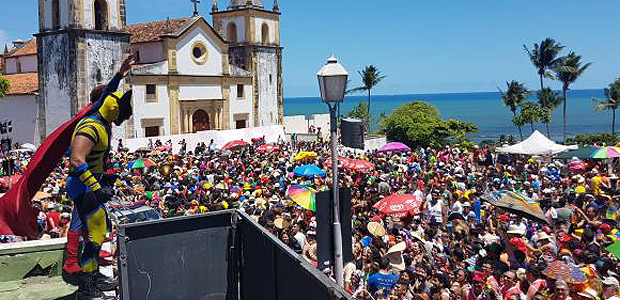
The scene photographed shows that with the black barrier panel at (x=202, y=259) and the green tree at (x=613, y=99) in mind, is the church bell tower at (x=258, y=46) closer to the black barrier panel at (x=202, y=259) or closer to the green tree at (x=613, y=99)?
the green tree at (x=613, y=99)

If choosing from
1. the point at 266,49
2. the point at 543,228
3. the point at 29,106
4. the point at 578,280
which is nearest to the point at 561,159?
the point at 543,228

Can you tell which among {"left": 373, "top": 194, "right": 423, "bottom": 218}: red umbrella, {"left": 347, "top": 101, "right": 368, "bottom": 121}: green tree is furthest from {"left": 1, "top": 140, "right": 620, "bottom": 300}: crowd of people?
{"left": 347, "top": 101, "right": 368, "bottom": 121}: green tree

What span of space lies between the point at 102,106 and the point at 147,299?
98.8 inches

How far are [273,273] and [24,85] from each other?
42.8 meters

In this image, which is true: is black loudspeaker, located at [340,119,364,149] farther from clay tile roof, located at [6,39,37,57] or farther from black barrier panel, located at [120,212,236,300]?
clay tile roof, located at [6,39,37,57]

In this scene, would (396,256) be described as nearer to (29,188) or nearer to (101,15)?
(29,188)

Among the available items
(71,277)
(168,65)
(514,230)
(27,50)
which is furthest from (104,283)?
(27,50)

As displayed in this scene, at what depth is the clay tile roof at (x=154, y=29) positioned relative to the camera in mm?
42431

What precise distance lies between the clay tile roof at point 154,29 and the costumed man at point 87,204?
36.7m

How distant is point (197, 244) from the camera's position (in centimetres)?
479

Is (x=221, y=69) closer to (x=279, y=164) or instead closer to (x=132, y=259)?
(x=279, y=164)

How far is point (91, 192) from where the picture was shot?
599cm

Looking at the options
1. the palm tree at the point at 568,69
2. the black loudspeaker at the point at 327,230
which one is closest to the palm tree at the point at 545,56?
the palm tree at the point at 568,69

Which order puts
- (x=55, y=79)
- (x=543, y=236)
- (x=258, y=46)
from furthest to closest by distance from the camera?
(x=258, y=46)
(x=55, y=79)
(x=543, y=236)
